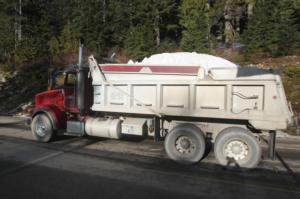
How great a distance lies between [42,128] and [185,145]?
485 centimetres

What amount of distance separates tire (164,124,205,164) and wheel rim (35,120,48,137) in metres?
4.28

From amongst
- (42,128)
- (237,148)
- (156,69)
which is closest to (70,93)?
(42,128)

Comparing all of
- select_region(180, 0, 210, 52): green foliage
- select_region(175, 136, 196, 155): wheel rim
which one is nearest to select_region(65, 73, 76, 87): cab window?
select_region(175, 136, 196, 155): wheel rim

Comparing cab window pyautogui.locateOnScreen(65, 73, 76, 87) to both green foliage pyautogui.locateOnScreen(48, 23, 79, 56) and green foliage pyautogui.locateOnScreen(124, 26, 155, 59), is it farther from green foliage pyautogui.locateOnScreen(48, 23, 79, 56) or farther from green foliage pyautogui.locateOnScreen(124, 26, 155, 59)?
green foliage pyautogui.locateOnScreen(48, 23, 79, 56)

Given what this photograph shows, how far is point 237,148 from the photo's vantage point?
29.1 ft

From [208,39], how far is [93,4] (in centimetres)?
1161

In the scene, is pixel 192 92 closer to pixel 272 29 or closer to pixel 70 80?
pixel 70 80

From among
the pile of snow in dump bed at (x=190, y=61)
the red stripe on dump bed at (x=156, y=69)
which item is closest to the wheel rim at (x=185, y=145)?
the red stripe on dump bed at (x=156, y=69)

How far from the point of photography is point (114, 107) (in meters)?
10.4

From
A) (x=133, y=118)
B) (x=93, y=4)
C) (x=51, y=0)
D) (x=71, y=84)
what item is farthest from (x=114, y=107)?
(x=51, y=0)

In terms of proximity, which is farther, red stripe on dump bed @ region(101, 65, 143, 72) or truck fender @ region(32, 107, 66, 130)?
truck fender @ region(32, 107, 66, 130)

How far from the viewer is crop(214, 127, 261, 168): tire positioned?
8664 mm

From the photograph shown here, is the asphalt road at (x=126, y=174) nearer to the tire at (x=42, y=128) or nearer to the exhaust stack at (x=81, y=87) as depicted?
the tire at (x=42, y=128)

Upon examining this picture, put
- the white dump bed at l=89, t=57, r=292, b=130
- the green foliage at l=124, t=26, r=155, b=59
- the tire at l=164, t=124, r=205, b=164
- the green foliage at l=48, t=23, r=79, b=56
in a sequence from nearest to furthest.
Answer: the white dump bed at l=89, t=57, r=292, b=130 < the tire at l=164, t=124, r=205, b=164 < the green foliage at l=124, t=26, r=155, b=59 < the green foliage at l=48, t=23, r=79, b=56
